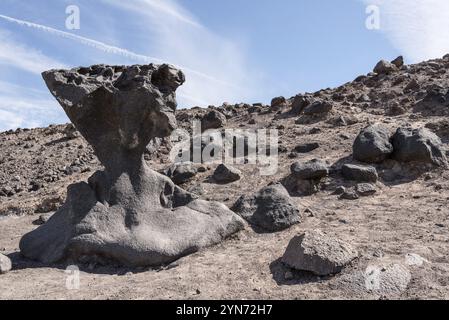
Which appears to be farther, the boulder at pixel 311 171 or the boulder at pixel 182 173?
the boulder at pixel 182 173

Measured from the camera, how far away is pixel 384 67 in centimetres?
1402

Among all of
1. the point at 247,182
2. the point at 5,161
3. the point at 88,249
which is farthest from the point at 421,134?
the point at 5,161

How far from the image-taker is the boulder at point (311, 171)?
7501mm

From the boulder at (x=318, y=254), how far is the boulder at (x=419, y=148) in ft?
12.0

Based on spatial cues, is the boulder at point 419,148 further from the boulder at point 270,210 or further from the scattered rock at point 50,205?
the scattered rock at point 50,205

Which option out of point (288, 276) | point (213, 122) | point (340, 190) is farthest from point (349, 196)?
point (213, 122)

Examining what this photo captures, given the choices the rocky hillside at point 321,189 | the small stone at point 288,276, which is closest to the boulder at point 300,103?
the rocky hillside at point 321,189

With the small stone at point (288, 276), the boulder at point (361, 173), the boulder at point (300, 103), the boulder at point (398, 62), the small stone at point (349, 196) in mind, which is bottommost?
the small stone at point (288, 276)

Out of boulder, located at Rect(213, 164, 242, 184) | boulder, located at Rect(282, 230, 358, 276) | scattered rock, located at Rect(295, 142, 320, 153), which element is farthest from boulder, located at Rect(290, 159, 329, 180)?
boulder, located at Rect(282, 230, 358, 276)

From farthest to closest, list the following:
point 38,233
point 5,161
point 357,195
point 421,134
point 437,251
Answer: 1. point 5,161
2. point 421,134
3. point 357,195
4. point 38,233
5. point 437,251

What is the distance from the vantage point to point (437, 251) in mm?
4891
